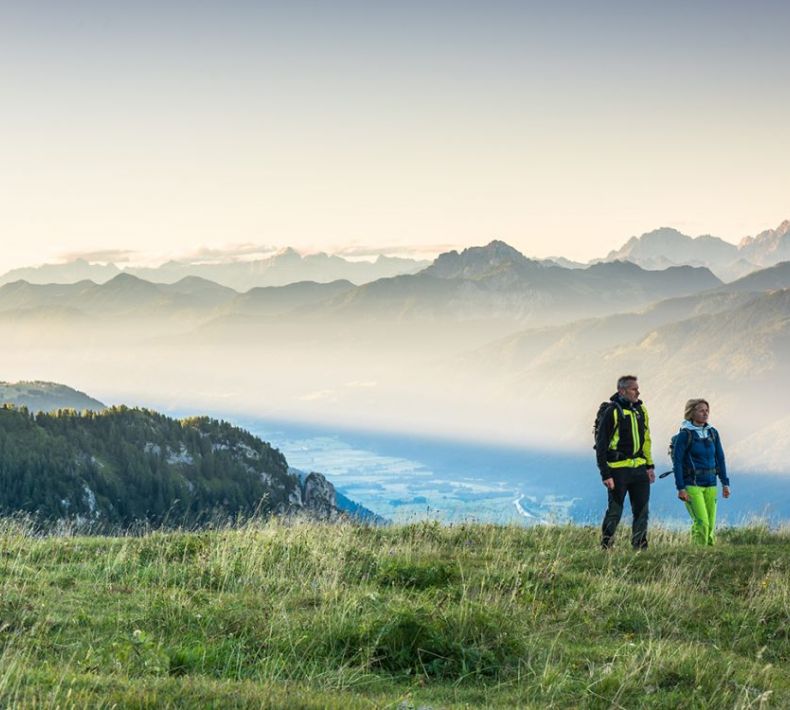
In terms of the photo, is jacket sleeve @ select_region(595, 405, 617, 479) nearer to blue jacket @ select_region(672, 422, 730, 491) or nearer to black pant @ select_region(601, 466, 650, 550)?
black pant @ select_region(601, 466, 650, 550)

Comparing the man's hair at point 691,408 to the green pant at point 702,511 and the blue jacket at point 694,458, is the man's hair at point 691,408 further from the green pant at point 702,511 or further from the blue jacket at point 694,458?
the green pant at point 702,511

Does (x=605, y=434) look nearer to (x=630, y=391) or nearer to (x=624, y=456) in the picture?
(x=624, y=456)

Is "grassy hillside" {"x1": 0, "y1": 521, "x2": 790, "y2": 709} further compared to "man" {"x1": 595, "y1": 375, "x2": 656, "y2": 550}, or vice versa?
"man" {"x1": 595, "y1": 375, "x2": 656, "y2": 550}

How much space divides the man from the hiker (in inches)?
27.6

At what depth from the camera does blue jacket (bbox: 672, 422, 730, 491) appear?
52.4 ft

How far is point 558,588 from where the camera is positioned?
38.5 feet

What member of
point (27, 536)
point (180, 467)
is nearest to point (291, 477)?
point (180, 467)

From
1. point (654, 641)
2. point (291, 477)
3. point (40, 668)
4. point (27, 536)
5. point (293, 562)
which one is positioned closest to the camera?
point (40, 668)

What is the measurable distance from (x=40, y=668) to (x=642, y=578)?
9.32 meters

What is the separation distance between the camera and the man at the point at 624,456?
15.6 m

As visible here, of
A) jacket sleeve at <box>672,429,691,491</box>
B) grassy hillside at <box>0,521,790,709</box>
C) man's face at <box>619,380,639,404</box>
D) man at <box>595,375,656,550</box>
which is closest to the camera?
grassy hillside at <box>0,521,790,709</box>

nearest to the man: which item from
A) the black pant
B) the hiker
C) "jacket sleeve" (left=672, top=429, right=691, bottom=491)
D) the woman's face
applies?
the black pant

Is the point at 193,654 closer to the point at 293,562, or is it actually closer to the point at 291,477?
the point at 293,562

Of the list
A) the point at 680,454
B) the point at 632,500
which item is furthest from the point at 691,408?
the point at 632,500
